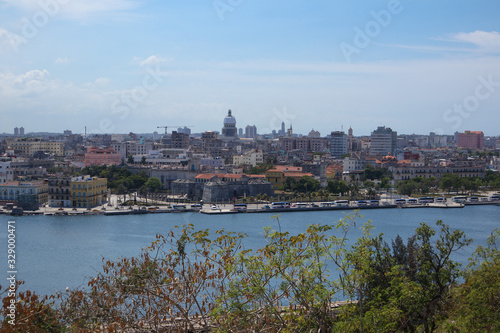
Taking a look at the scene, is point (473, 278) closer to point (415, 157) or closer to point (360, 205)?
point (360, 205)

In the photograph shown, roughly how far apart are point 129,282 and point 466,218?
47.3ft

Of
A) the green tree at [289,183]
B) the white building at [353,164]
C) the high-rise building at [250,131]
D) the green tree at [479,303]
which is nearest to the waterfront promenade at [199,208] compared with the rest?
the green tree at [289,183]

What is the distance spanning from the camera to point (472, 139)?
55.3 meters

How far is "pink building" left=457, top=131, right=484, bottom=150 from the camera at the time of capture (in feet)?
180

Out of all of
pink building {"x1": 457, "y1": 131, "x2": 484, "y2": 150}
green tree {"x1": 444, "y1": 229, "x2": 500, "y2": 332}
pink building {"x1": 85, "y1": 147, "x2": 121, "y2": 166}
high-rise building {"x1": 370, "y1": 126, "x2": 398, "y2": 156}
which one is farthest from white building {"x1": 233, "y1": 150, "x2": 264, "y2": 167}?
pink building {"x1": 457, "y1": 131, "x2": 484, "y2": 150}

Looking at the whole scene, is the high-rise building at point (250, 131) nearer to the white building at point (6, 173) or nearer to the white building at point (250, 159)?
the white building at point (250, 159)

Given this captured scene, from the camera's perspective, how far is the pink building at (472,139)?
180ft

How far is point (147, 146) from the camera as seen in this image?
3831 centimetres

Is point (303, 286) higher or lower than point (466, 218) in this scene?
higher

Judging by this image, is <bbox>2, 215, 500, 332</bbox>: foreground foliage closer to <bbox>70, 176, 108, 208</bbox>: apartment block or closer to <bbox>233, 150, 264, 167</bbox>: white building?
<bbox>70, 176, 108, 208</bbox>: apartment block

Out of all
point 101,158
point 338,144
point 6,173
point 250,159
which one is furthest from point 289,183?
point 338,144

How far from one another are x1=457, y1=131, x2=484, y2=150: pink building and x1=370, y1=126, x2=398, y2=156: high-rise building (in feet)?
47.6

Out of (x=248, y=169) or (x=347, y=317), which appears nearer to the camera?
(x=347, y=317)

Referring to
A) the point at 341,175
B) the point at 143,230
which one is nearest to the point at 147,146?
the point at 341,175
